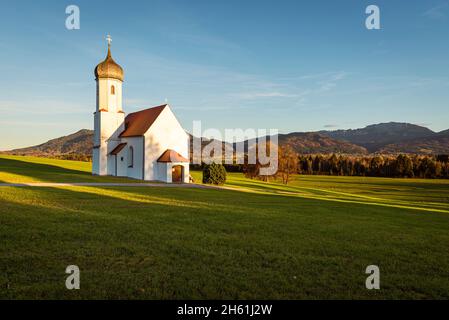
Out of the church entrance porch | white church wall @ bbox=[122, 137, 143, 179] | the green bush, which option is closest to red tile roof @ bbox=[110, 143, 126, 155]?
white church wall @ bbox=[122, 137, 143, 179]

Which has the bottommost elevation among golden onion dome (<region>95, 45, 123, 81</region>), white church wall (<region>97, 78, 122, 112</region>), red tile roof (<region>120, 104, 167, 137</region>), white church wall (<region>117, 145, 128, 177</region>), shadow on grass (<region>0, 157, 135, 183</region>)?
shadow on grass (<region>0, 157, 135, 183</region>)

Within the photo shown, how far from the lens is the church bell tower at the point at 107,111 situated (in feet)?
116

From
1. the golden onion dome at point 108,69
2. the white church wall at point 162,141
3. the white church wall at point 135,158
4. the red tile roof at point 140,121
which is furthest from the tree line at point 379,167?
the golden onion dome at point 108,69

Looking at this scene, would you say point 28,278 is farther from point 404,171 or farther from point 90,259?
point 404,171

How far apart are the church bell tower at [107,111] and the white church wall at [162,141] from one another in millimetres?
6801

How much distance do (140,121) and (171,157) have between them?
7140 mm

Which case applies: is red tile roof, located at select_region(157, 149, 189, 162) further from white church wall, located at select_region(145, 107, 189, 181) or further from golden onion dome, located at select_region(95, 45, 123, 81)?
golden onion dome, located at select_region(95, 45, 123, 81)

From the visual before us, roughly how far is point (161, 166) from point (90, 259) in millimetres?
25515

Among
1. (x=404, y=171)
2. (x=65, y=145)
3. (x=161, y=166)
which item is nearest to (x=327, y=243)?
(x=161, y=166)

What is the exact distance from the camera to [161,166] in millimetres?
31781

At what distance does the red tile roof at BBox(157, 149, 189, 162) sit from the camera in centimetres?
3121

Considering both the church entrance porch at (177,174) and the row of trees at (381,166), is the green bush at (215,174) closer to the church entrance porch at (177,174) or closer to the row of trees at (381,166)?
the church entrance porch at (177,174)

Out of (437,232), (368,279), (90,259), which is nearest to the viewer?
(368,279)

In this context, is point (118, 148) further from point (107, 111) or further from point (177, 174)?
point (177, 174)
